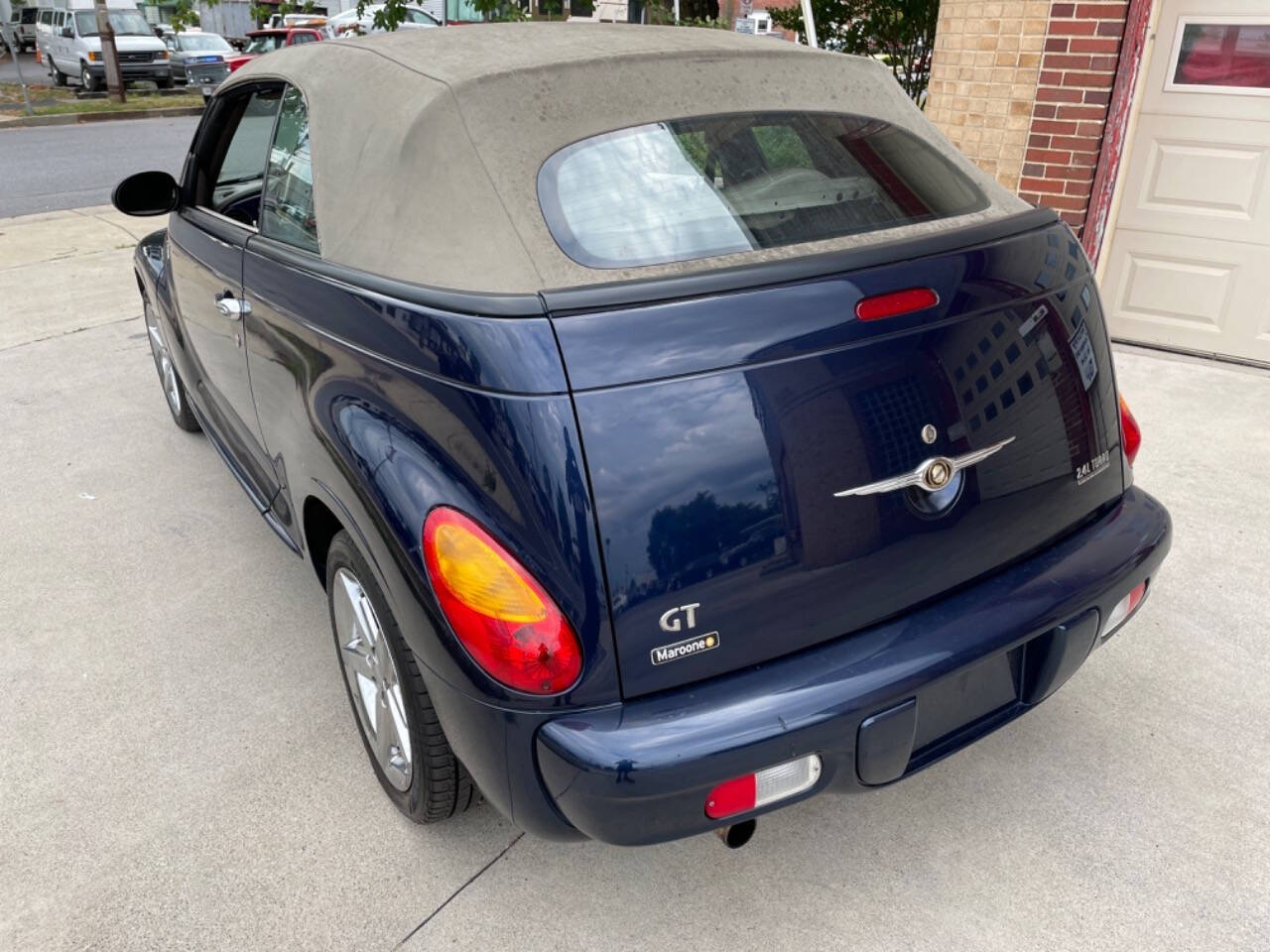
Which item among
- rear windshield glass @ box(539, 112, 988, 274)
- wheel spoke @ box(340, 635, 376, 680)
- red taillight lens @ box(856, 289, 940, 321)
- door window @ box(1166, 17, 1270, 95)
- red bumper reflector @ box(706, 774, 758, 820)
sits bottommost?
wheel spoke @ box(340, 635, 376, 680)

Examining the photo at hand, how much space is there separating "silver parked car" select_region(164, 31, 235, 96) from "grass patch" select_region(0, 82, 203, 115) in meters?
0.47

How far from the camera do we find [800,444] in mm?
1751

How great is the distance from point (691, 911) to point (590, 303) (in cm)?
134

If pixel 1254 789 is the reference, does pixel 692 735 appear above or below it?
above

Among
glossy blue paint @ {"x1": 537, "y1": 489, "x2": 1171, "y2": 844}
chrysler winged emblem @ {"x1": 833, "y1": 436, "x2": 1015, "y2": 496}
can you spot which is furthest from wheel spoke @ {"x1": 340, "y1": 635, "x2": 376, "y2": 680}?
chrysler winged emblem @ {"x1": 833, "y1": 436, "x2": 1015, "y2": 496}

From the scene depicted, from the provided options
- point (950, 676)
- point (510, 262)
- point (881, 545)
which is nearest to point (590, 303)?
point (510, 262)

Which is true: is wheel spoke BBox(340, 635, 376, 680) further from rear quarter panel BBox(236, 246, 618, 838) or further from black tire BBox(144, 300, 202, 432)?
black tire BBox(144, 300, 202, 432)

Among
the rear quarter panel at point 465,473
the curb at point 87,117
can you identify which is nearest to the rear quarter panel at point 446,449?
the rear quarter panel at point 465,473

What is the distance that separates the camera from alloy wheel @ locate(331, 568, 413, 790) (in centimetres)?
221

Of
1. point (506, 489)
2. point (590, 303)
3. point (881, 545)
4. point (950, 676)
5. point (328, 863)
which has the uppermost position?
point (590, 303)

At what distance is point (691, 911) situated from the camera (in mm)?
2127

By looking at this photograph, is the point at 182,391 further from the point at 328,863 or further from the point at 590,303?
the point at 590,303

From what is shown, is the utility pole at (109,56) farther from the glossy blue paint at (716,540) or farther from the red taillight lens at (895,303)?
the red taillight lens at (895,303)

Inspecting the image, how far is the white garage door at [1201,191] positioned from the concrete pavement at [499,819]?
2332 mm
